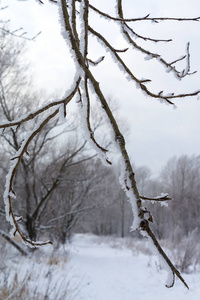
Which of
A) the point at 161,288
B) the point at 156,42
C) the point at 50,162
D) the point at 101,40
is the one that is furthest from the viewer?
the point at 50,162

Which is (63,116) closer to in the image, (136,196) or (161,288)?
(136,196)

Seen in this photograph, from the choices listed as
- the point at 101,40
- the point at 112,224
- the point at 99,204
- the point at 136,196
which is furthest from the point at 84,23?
the point at 112,224

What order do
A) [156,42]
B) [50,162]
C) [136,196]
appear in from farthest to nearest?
[50,162], [156,42], [136,196]

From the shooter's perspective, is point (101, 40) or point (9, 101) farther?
point (9, 101)

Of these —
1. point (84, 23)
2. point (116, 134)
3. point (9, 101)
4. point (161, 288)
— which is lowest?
point (161, 288)

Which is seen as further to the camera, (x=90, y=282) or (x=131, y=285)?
(x=131, y=285)

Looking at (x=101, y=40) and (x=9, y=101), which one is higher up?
(x=9, y=101)

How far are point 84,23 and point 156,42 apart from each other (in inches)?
17.3

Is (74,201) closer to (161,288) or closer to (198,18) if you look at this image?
(161,288)

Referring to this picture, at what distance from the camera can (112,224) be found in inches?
1271

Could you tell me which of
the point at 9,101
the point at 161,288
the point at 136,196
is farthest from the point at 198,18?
the point at 9,101

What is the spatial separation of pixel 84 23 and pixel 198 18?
0.47 m

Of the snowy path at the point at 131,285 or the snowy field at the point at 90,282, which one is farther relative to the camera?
the snowy path at the point at 131,285

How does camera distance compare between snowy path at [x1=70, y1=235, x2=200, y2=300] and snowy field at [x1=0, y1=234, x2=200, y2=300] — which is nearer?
snowy field at [x1=0, y1=234, x2=200, y2=300]
